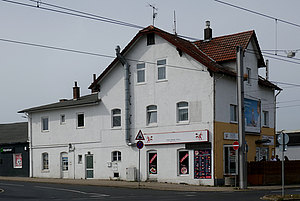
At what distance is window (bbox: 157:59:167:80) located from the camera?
34312 mm

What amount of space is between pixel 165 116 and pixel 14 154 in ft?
52.3

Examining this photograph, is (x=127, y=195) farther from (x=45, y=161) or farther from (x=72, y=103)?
(x=45, y=161)

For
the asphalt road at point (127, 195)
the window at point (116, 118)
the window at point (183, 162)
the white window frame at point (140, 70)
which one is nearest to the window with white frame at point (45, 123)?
the window at point (116, 118)

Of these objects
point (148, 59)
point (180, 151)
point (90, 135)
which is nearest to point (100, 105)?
point (90, 135)

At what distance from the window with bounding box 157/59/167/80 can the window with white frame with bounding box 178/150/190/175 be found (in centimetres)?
505

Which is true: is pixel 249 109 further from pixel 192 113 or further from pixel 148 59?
pixel 148 59

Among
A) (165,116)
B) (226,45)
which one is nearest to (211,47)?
(226,45)

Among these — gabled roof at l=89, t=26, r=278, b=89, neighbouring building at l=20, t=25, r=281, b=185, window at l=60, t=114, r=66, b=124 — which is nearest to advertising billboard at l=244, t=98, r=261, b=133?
neighbouring building at l=20, t=25, r=281, b=185

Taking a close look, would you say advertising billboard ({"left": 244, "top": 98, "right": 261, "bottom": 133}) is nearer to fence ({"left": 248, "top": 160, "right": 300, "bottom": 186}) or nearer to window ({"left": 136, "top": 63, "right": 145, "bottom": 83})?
fence ({"left": 248, "top": 160, "right": 300, "bottom": 186})

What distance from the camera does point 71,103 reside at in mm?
39562

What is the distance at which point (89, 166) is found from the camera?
1497 inches

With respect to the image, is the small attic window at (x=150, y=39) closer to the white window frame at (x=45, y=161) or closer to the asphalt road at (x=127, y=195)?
the asphalt road at (x=127, y=195)

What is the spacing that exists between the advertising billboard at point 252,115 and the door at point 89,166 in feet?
37.2

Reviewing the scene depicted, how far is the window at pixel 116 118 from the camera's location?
36725 millimetres
